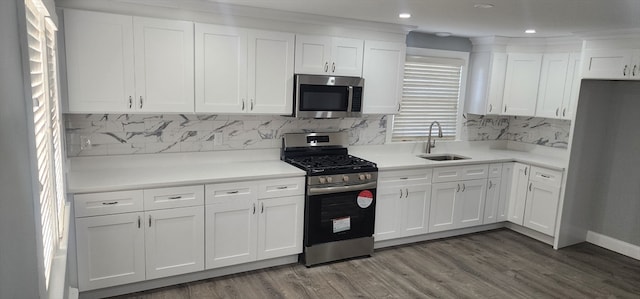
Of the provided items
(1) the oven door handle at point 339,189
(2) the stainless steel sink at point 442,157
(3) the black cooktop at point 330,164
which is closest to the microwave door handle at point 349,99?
(3) the black cooktop at point 330,164

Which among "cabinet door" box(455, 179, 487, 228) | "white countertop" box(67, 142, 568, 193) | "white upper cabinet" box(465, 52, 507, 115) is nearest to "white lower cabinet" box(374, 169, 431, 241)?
"white countertop" box(67, 142, 568, 193)

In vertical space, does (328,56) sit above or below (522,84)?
above

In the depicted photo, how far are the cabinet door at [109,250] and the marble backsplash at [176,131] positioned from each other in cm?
72

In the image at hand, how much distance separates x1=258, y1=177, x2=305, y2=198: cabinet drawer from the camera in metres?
3.48

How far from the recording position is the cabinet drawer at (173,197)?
307 centimetres

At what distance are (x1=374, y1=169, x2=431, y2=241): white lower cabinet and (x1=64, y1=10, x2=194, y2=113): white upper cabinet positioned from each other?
196cm

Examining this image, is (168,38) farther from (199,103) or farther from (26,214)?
(26,214)

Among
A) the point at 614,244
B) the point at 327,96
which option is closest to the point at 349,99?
the point at 327,96

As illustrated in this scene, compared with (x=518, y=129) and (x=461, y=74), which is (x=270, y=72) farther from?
(x=518, y=129)

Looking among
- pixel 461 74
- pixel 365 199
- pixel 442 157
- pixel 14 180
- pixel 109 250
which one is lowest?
pixel 109 250

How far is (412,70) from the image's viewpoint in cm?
484

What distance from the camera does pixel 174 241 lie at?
Result: 3.21 metres

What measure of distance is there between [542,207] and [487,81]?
61.0 inches

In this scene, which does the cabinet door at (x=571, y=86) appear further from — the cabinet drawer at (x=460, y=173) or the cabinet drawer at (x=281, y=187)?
the cabinet drawer at (x=281, y=187)
